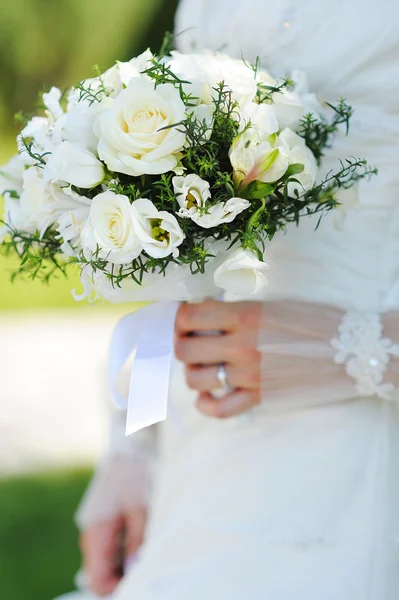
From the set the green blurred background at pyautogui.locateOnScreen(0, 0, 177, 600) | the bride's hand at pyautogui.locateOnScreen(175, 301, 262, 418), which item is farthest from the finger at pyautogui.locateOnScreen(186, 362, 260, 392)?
the green blurred background at pyautogui.locateOnScreen(0, 0, 177, 600)

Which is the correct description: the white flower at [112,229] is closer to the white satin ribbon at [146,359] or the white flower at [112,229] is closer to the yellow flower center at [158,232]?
the yellow flower center at [158,232]

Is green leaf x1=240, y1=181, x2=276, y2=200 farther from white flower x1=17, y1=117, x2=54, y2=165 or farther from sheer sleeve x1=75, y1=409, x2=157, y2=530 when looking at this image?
sheer sleeve x1=75, y1=409, x2=157, y2=530

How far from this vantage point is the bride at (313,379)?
163 cm

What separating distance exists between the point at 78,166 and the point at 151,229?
0.54ft

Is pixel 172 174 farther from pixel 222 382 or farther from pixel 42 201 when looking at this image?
pixel 222 382

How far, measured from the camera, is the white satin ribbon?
1.51m

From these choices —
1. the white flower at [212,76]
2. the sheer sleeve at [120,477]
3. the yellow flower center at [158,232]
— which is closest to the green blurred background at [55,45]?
the sheer sleeve at [120,477]

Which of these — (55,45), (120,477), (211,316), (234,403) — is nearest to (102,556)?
(120,477)

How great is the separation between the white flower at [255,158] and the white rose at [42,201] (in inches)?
10.7

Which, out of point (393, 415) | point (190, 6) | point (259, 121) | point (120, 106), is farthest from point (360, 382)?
point (190, 6)

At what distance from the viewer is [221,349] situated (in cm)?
167

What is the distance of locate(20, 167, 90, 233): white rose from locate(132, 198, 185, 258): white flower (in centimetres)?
13

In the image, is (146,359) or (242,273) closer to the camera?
(242,273)

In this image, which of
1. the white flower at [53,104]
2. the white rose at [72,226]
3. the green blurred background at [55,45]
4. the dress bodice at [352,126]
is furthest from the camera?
the green blurred background at [55,45]
